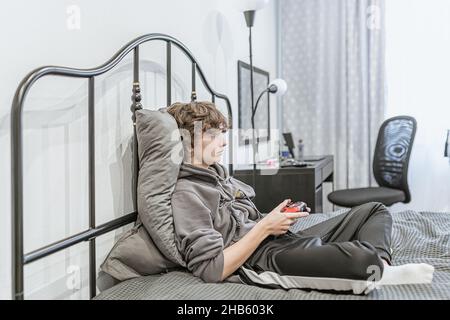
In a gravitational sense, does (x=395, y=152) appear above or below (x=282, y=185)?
above

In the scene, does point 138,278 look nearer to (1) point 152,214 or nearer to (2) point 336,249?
(1) point 152,214

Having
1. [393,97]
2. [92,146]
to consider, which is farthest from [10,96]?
[393,97]

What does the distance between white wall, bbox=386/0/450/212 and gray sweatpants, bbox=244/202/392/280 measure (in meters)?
2.06

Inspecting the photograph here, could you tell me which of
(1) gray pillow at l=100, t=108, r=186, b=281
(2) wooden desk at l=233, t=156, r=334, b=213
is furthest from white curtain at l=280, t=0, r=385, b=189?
(1) gray pillow at l=100, t=108, r=186, b=281

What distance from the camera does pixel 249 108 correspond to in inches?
114

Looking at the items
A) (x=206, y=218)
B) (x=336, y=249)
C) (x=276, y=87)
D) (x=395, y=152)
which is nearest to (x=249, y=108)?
(x=276, y=87)

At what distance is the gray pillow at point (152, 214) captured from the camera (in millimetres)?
1227

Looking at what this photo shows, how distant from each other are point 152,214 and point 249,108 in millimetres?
1770

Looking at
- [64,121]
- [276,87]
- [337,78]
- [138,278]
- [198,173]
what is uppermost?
[337,78]

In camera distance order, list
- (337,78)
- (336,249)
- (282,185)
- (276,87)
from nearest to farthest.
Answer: (336,249) → (282,185) → (276,87) → (337,78)

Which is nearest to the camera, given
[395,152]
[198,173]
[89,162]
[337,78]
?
[89,162]

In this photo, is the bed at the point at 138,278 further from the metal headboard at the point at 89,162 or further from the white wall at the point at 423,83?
the white wall at the point at 423,83

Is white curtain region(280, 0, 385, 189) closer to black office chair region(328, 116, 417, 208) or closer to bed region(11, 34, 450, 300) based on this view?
black office chair region(328, 116, 417, 208)

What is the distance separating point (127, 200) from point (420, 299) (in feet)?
2.92
